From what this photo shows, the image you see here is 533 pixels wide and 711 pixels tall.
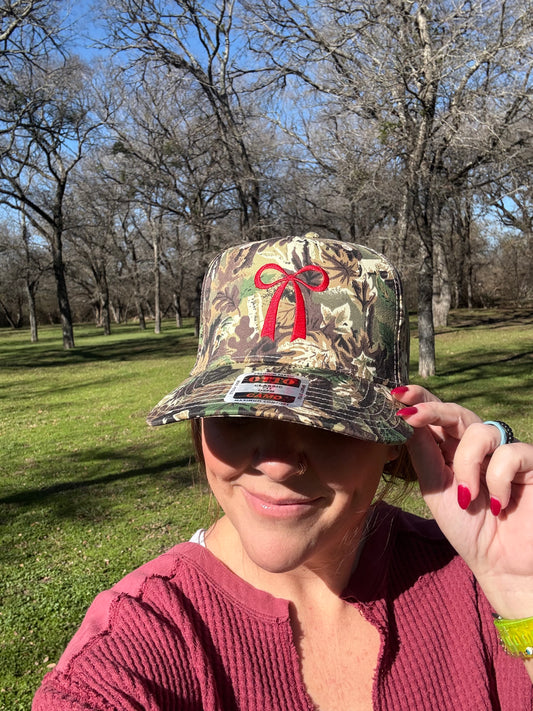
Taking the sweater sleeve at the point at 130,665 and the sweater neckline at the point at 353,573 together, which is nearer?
the sweater sleeve at the point at 130,665

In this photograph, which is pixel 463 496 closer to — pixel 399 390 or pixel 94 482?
pixel 399 390

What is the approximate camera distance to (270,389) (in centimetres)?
120

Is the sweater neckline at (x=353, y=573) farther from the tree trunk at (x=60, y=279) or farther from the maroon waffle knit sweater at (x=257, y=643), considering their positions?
the tree trunk at (x=60, y=279)

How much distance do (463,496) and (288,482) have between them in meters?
0.50

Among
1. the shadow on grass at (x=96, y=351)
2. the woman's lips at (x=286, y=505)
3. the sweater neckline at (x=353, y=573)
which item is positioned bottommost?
Result: the shadow on grass at (x=96, y=351)

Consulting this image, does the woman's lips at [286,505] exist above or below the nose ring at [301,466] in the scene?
below

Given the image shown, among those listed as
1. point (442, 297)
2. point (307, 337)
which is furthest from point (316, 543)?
point (442, 297)

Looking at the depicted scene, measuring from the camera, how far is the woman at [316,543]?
1.17m

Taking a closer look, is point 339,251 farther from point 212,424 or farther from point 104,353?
point 104,353

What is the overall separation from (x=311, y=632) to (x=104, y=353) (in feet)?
71.7

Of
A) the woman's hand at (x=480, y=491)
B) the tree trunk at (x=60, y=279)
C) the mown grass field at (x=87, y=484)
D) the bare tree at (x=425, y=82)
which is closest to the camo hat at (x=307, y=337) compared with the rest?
the woman's hand at (x=480, y=491)

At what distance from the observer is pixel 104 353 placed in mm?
22203

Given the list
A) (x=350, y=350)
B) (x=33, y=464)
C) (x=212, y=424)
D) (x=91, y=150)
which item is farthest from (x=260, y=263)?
(x=91, y=150)

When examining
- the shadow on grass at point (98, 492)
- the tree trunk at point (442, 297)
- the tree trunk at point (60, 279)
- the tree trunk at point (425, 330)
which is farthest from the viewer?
the tree trunk at point (442, 297)
